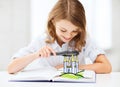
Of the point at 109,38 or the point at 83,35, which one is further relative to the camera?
the point at 109,38

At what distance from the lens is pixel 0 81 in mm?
1175

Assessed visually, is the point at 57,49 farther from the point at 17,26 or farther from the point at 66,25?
the point at 17,26

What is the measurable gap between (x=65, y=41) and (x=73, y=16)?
159 millimetres

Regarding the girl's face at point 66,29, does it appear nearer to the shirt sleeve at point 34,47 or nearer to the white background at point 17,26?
the shirt sleeve at point 34,47

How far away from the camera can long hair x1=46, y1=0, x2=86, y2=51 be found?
4.72 ft

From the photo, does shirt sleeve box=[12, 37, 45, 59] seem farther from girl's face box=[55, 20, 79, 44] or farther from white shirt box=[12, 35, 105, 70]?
girl's face box=[55, 20, 79, 44]

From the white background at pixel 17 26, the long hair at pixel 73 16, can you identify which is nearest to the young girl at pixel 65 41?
the long hair at pixel 73 16

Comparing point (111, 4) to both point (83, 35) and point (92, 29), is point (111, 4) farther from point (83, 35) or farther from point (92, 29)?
point (83, 35)

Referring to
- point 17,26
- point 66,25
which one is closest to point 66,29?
point 66,25

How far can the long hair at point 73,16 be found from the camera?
4.72 ft

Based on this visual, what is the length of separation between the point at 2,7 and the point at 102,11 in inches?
38.7

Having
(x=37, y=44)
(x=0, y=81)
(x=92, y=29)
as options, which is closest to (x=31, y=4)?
(x=92, y=29)

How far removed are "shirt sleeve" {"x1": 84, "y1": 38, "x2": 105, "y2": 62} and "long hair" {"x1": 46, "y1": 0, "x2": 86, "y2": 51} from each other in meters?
0.06

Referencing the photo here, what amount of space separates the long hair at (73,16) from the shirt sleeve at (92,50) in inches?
2.2
